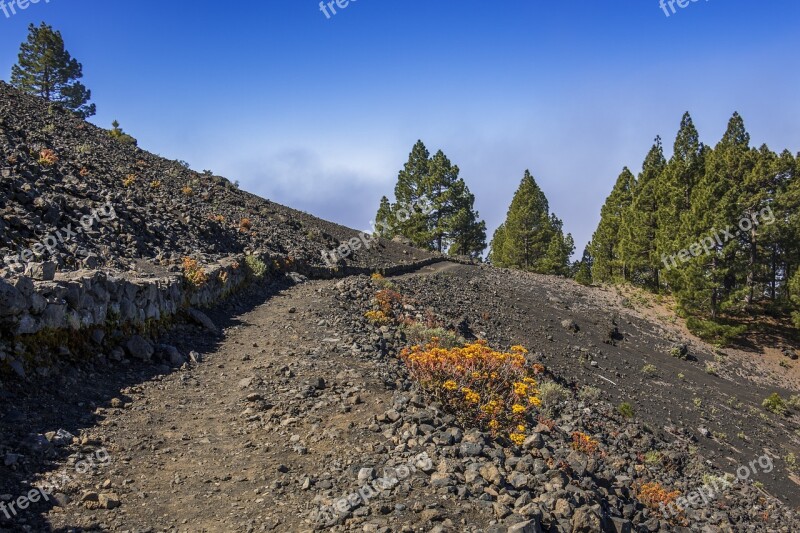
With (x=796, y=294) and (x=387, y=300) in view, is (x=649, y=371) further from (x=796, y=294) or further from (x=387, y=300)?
(x=796, y=294)

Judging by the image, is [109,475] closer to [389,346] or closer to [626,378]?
[389,346]

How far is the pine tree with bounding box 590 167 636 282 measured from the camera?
50250 millimetres

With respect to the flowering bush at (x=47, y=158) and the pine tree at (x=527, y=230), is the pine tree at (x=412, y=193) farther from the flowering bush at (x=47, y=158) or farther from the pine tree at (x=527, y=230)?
the flowering bush at (x=47, y=158)

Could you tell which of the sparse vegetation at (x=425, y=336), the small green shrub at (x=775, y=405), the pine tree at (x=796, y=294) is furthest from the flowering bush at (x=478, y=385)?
the pine tree at (x=796, y=294)

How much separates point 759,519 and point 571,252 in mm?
53602

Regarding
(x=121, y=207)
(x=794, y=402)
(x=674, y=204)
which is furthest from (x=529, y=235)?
(x=121, y=207)

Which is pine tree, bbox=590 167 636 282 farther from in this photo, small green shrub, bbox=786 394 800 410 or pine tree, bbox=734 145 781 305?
small green shrub, bbox=786 394 800 410

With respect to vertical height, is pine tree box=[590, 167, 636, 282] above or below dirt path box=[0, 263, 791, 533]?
above

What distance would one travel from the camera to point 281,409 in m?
8.01

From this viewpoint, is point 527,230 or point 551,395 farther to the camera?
point 527,230

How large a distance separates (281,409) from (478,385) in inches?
134

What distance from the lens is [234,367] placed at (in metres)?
10.2

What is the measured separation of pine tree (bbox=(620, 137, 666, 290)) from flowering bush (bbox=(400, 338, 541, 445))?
115 ft

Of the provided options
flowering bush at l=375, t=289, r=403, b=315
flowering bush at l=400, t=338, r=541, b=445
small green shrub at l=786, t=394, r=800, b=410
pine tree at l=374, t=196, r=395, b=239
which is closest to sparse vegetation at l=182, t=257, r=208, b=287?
flowering bush at l=375, t=289, r=403, b=315
